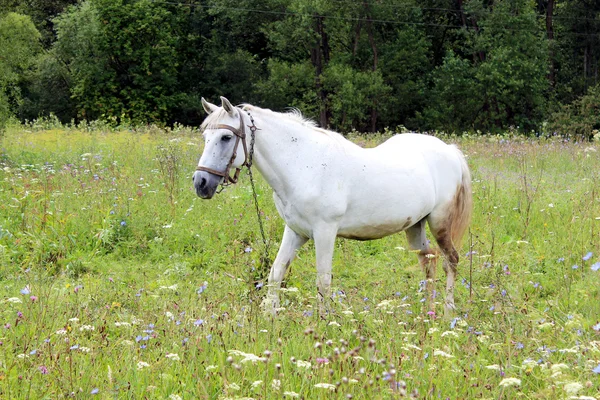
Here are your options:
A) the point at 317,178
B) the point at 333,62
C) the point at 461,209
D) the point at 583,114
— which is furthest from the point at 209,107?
the point at 333,62

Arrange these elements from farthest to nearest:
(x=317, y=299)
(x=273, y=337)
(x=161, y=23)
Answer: (x=161, y=23)
(x=317, y=299)
(x=273, y=337)

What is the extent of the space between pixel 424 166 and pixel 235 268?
6.42 ft

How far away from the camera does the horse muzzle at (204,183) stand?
473cm

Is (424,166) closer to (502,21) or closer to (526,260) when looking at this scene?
(526,260)

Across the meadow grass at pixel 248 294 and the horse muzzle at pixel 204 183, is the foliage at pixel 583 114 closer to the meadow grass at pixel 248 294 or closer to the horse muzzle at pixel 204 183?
the meadow grass at pixel 248 294

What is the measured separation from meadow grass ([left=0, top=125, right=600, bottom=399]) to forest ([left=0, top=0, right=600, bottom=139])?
24533 mm

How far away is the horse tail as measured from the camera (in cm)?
606

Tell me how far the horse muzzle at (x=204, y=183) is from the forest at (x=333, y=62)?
3199cm

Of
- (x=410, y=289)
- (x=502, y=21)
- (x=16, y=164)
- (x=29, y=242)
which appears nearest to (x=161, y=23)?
(x=502, y=21)

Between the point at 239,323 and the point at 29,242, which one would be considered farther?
the point at 29,242

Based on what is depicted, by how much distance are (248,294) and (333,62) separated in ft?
113

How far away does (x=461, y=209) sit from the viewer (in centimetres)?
612

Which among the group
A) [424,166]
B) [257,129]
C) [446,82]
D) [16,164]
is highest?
[257,129]

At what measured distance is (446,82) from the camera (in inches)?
1469
